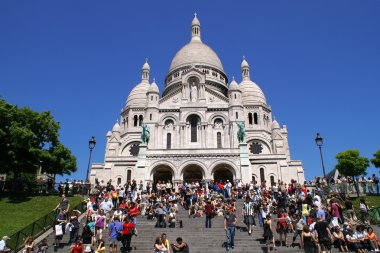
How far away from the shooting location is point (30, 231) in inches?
664

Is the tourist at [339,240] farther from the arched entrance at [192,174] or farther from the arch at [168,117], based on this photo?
the arch at [168,117]

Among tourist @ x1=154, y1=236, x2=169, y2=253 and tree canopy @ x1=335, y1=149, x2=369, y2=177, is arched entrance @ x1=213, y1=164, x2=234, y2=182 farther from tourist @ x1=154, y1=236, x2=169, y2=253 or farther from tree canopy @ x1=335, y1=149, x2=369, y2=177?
tourist @ x1=154, y1=236, x2=169, y2=253

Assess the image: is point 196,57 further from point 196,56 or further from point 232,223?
point 232,223

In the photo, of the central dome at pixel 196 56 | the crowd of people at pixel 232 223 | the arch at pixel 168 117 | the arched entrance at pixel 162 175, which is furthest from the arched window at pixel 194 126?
the crowd of people at pixel 232 223

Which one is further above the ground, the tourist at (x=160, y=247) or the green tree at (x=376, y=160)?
the green tree at (x=376, y=160)

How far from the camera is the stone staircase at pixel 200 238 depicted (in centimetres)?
1491

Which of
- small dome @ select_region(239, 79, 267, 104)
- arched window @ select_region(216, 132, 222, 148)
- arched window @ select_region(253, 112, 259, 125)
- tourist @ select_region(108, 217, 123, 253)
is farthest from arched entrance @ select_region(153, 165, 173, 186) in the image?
tourist @ select_region(108, 217, 123, 253)

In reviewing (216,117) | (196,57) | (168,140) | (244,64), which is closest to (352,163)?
(216,117)

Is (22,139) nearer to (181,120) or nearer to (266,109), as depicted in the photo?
(181,120)

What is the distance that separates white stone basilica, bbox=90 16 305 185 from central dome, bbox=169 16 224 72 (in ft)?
12.7

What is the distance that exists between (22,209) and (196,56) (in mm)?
41251

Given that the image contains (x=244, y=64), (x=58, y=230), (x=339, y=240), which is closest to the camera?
(x=339, y=240)

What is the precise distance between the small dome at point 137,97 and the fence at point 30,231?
120 feet

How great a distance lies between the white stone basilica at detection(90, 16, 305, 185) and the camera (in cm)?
3669
